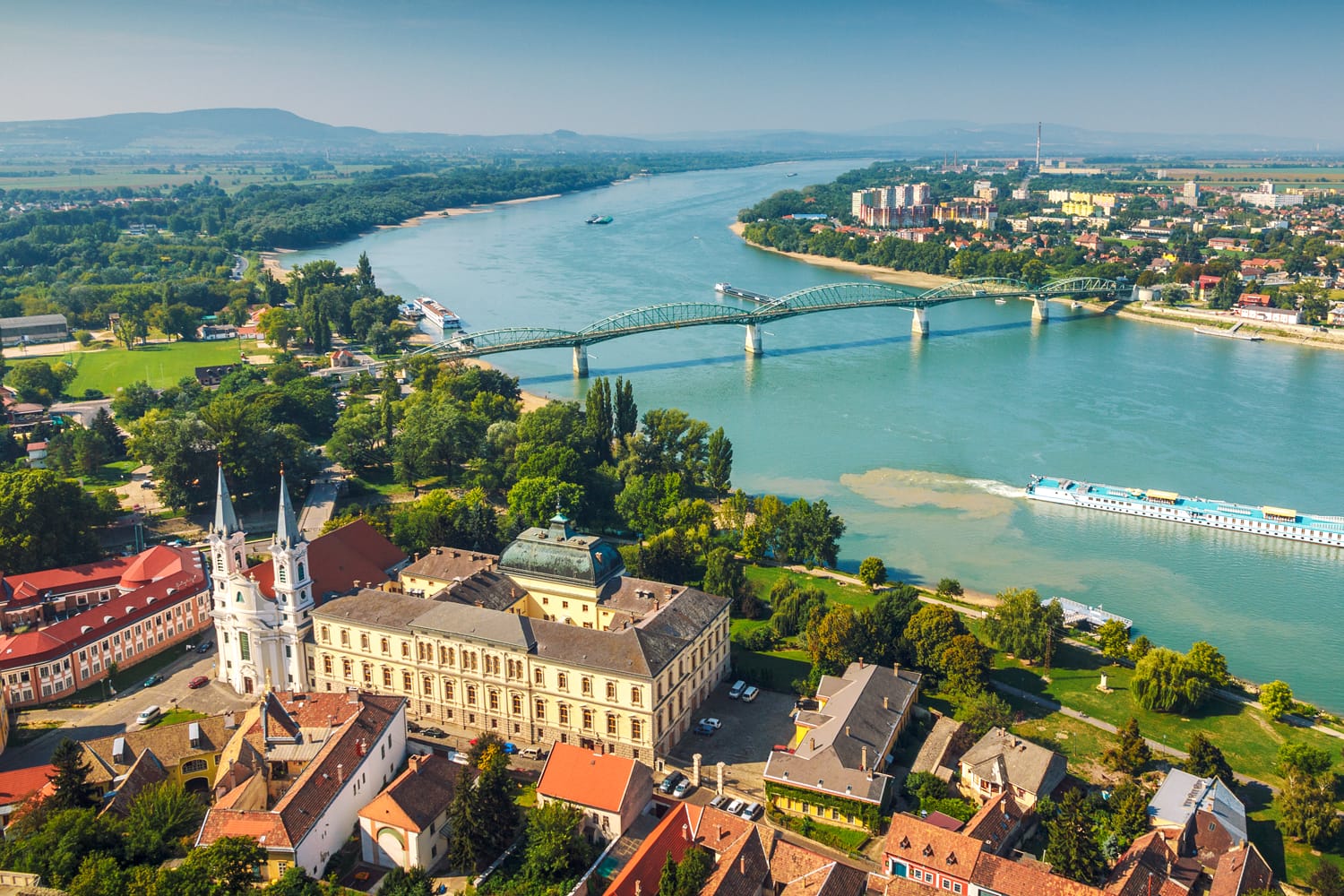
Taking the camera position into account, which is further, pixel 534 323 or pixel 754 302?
pixel 754 302

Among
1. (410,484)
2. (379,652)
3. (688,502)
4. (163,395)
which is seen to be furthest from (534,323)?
(379,652)

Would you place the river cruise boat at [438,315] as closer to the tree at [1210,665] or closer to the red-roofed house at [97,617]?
the red-roofed house at [97,617]

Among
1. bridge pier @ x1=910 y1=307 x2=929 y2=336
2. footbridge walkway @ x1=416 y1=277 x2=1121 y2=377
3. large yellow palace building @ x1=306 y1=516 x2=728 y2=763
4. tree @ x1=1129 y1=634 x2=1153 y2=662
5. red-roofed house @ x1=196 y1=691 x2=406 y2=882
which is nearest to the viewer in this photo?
red-roofed house @ x1=196 y1=691 x2=406 y2=882

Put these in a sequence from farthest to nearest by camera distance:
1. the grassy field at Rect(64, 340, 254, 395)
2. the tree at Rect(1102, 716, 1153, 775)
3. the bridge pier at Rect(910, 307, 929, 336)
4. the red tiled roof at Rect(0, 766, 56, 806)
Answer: the bridge pier at Rect(910, 307, 929, 336) < the grassy field at Rect(64, 340, 254, 395) < the tree at Rect(1102, 716, 1153, 775) < the red tiled roof at Rect(0, 766, 56, 806)

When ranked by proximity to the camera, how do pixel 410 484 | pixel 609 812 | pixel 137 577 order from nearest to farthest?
1. pixel 609 812
2. pixel 137 577
3. pixel 410 484

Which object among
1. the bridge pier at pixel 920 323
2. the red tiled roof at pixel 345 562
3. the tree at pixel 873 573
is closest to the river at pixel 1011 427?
the bridge pier at pixel 920 323

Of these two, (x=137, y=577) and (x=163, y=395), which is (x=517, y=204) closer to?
(x=163, y=395)

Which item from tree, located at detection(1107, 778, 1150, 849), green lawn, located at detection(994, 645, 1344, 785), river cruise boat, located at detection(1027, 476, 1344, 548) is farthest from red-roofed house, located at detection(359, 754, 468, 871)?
river cruise boat, located at detection(1027, 476, 1344, 548)

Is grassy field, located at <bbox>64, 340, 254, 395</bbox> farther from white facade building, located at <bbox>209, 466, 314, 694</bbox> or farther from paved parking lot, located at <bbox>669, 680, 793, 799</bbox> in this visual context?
paved parking lot, located at <bbox>669, 680, 793, 799</bbox>
